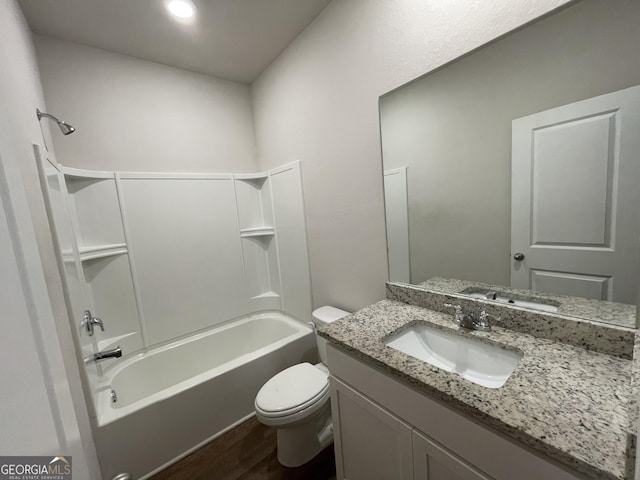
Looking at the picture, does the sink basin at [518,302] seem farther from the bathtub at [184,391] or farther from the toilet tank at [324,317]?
the bathtub at [184,391]

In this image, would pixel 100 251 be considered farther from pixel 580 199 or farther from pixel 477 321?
pixel 580 199

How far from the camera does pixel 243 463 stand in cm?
151

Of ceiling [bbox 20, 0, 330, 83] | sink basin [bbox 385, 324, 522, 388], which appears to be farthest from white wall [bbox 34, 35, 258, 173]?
sink basin [bbox 385, 324, 522, 388]

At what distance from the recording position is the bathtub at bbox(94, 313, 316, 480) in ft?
4.67

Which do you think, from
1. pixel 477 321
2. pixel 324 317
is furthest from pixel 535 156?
pixel 324 317

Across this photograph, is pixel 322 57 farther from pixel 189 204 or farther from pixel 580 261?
pixel 580 261

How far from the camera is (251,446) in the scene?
1618mm

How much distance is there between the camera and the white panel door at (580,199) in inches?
30.8

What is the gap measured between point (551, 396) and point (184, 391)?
5.82 feet

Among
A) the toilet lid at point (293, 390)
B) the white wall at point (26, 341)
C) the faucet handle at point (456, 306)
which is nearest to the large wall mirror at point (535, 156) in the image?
the faucet handle at point (456, 306)

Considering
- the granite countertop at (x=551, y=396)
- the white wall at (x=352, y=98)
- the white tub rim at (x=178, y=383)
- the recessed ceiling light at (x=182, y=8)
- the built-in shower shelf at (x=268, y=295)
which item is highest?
the recessed ceiling light at (x=182, y=8)

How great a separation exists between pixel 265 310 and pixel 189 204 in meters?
1.24

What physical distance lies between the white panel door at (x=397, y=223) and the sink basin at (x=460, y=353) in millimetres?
333

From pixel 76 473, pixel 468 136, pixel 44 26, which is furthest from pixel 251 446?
pixel 44 26
